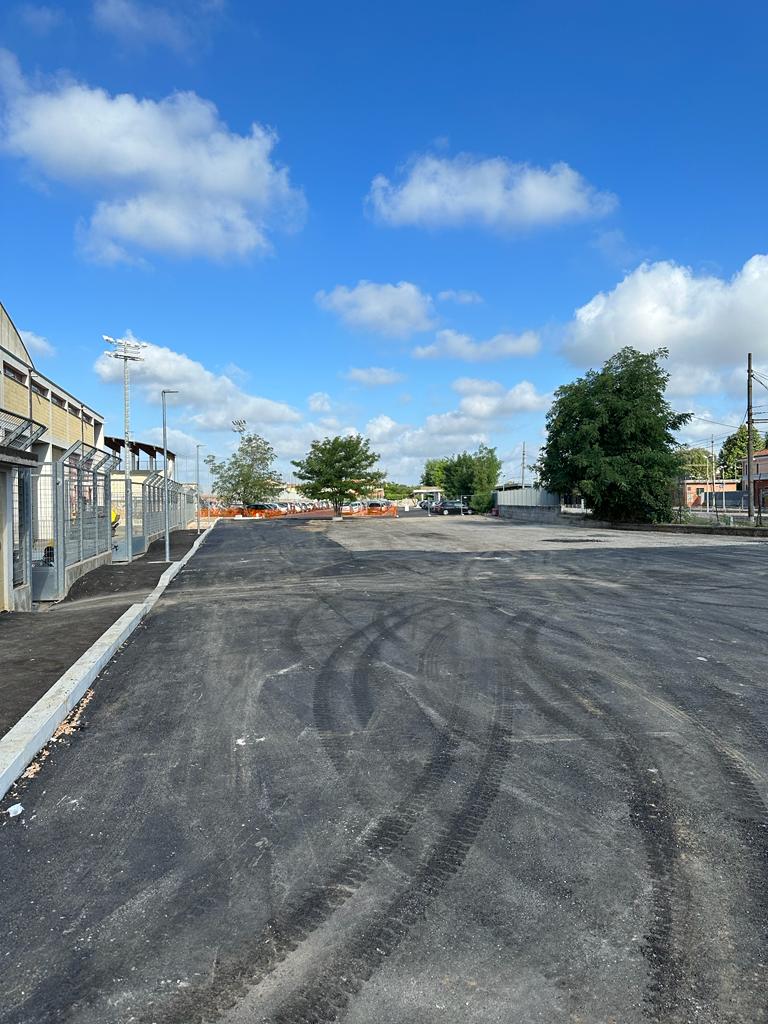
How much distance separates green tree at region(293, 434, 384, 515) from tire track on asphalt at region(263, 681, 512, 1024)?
48.6 metres

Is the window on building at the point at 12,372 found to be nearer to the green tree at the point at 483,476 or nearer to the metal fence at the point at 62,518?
the metal fence at the point at 62,518

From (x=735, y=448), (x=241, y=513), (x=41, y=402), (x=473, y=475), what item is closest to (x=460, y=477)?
(x=473, y=475)

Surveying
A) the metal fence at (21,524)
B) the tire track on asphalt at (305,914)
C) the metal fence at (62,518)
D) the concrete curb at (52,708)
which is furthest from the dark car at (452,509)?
the tire track on asphalt at (305,914)

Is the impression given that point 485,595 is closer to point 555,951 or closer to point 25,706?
point 25,706

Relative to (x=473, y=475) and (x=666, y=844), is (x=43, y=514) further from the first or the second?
(x=473, y=475)

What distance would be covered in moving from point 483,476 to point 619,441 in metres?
42.7

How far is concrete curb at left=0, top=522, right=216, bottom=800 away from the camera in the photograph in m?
4.49

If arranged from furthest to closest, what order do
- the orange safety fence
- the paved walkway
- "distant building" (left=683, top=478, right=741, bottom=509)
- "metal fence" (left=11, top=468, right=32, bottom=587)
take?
"distant building" (left=683, top=478, right=741, bottom=509) → the orange safety fence → "metal fence" (left=11, top=468, right=32, bottom=587) → the paved walkway

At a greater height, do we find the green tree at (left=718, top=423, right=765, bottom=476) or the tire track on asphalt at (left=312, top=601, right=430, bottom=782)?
the green tree at (left=718, top=423, right=765, bottom=476)

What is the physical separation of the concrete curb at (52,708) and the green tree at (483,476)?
6458 cm

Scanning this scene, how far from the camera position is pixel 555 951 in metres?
2.68

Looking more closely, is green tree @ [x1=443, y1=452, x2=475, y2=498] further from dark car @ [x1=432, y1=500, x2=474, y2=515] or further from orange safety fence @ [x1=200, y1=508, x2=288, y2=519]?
orange safety fence @ [x1=200, y1=508, x2=288, y2=519]

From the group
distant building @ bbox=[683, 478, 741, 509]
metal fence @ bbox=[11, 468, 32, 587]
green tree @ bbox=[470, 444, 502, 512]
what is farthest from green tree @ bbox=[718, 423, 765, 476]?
metal fence @ bbox=[11, 468, 32, 587]

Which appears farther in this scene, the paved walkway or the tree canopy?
the tree canopy
